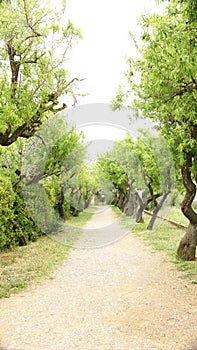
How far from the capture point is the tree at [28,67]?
7.48 meters

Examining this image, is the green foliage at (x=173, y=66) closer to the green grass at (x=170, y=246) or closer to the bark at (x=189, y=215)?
the bark at (x=189, y=215)

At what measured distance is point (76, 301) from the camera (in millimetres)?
6254

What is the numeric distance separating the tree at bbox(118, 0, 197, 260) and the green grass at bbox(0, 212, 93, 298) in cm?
417

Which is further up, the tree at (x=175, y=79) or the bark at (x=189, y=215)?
the tree at (x=175, y=79)

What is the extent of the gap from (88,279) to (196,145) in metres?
4.43

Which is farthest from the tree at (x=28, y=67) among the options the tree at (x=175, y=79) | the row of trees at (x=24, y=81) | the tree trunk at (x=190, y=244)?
the tree trunk at (x=190, y=244)

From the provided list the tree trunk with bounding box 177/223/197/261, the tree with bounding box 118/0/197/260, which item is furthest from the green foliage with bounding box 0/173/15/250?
the tree trunk with bounding box 177/223/197/261

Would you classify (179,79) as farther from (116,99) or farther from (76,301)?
(76,301)

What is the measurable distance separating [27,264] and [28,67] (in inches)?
222

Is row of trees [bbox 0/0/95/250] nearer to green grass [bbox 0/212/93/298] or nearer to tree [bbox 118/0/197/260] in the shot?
green grass [bbox 0/212/93/298]

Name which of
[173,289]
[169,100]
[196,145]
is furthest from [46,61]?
[173,289]

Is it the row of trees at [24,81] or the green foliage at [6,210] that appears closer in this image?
the row of trees at [24,81]

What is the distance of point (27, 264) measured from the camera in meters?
9.52

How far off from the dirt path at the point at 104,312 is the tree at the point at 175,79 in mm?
2875
